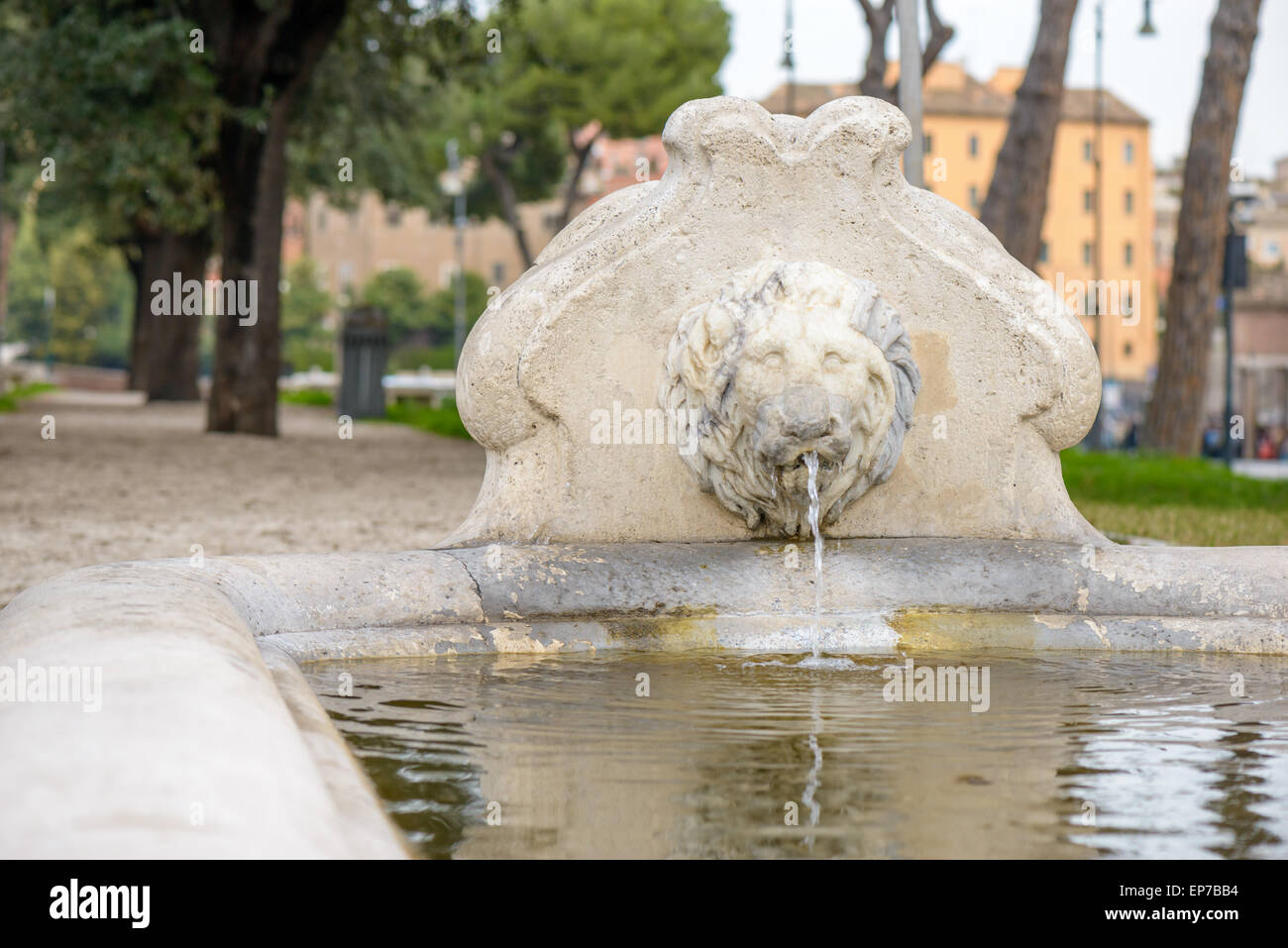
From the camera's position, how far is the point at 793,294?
13.4 feet

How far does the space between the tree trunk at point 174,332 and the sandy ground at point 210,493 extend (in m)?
8.50

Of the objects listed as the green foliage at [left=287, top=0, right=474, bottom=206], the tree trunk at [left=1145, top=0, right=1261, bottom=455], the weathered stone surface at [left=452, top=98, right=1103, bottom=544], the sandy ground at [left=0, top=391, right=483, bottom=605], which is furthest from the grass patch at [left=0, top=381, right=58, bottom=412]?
the weathered stone surface at [left=452, top=98, right=1103, bottom=544]

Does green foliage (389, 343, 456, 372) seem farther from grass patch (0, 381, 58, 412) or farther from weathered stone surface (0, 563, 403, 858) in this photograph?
weathered stone surface (0, 563, 403, 858)

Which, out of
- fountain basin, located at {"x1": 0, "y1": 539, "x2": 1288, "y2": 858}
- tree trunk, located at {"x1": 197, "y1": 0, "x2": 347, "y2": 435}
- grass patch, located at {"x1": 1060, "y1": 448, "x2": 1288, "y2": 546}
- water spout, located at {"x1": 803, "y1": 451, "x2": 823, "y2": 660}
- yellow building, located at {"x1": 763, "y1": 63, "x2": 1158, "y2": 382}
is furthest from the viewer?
yellow building, located at {"x1": 763, "y1": 63, "x2": 1158, "y2": 382}

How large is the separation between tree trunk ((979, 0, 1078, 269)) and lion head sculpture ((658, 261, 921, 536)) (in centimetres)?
Answer: 1128

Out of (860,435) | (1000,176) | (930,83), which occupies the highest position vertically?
(930,83)

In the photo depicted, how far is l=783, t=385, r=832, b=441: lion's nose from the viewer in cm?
395

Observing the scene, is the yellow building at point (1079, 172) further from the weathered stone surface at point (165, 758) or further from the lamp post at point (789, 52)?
the weathered stone surface at point (165, 758)

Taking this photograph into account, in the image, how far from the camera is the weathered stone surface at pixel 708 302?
14.4 ft

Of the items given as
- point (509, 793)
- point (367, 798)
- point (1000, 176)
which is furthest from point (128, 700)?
point (1000, 176)

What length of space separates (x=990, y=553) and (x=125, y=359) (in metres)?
82.1

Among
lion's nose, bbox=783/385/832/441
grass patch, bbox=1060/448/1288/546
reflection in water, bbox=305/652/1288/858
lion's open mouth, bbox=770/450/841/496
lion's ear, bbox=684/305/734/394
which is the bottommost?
reflection in water, bbox=305/652/1288/858
